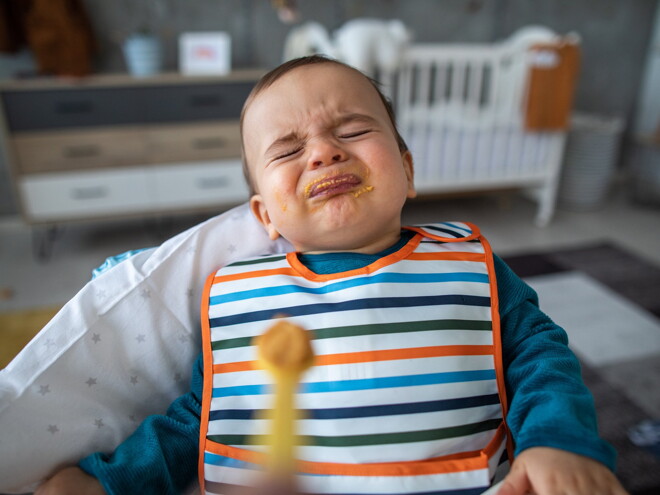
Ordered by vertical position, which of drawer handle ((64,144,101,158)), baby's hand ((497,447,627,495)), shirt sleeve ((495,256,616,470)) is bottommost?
drawer handle ((64,144,101,158))

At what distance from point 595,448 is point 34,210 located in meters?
2.43

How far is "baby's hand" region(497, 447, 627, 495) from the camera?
506 millimetres

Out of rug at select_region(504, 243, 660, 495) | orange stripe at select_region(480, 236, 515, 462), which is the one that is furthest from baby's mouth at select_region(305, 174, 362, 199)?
rug at select_region(504, 243, 660, 495)

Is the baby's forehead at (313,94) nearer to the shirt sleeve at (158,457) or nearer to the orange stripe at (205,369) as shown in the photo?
the orange stripe at (205,369)

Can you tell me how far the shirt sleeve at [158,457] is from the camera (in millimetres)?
590

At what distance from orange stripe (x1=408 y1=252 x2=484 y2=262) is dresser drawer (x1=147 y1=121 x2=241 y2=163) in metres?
1.80

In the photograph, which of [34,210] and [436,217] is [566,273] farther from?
[34,210]

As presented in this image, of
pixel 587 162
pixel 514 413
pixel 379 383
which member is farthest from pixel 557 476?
pixel 587 162

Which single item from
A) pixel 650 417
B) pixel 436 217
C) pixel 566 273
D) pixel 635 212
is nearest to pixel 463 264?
pixel 650 417

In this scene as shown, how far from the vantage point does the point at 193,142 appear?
241cm

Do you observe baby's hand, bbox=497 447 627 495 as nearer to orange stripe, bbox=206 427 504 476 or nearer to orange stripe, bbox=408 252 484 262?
orange stripe, bbox=206 427 504 476

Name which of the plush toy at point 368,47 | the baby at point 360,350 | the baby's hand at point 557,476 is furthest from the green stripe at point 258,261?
the plush toy at point 368,47

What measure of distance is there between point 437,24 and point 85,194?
2.15 metres

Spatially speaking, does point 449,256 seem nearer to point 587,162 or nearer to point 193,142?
point 193,142
